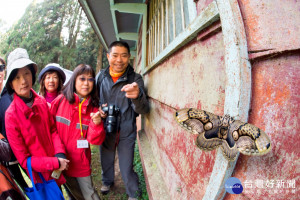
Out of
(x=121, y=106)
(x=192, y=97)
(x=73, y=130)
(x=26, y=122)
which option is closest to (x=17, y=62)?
(x=26, y=122)

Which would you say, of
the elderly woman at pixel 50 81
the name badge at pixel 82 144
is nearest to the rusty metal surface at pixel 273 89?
the name badge at pixel 82 144

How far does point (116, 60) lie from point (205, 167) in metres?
1.97

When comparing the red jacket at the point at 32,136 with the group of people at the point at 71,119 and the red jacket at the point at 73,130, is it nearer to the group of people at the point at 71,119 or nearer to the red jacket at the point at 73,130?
the group of people at the point at 71,119

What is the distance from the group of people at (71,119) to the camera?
5.24 ft

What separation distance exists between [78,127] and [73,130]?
7 cm

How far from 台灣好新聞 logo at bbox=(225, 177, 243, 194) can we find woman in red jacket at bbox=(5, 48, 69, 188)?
5.57 feet

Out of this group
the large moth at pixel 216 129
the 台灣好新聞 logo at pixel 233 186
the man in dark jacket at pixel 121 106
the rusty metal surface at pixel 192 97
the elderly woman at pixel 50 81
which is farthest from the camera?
the elderly woman at pixel 50 81

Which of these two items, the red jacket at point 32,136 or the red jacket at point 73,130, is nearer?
the red jacket at point 32,136

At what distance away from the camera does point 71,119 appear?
2.09m

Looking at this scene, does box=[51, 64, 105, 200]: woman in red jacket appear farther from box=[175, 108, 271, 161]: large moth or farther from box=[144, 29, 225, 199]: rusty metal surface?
A: box=[175, 108, 271, 161]: large moth

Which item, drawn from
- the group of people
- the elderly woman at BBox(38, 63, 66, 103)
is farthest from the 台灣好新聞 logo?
the elderly woman at BBox(38, 63, 66, 103)

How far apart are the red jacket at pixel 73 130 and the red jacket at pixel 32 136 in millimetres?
188

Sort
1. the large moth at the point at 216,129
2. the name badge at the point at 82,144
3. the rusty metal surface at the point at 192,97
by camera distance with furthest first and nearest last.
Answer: the name badge at the point at 82,144 < the rusty metal surface at the point at 192,97 < the large moth at the point at 216,129

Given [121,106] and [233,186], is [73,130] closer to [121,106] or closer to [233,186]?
[121,106]
